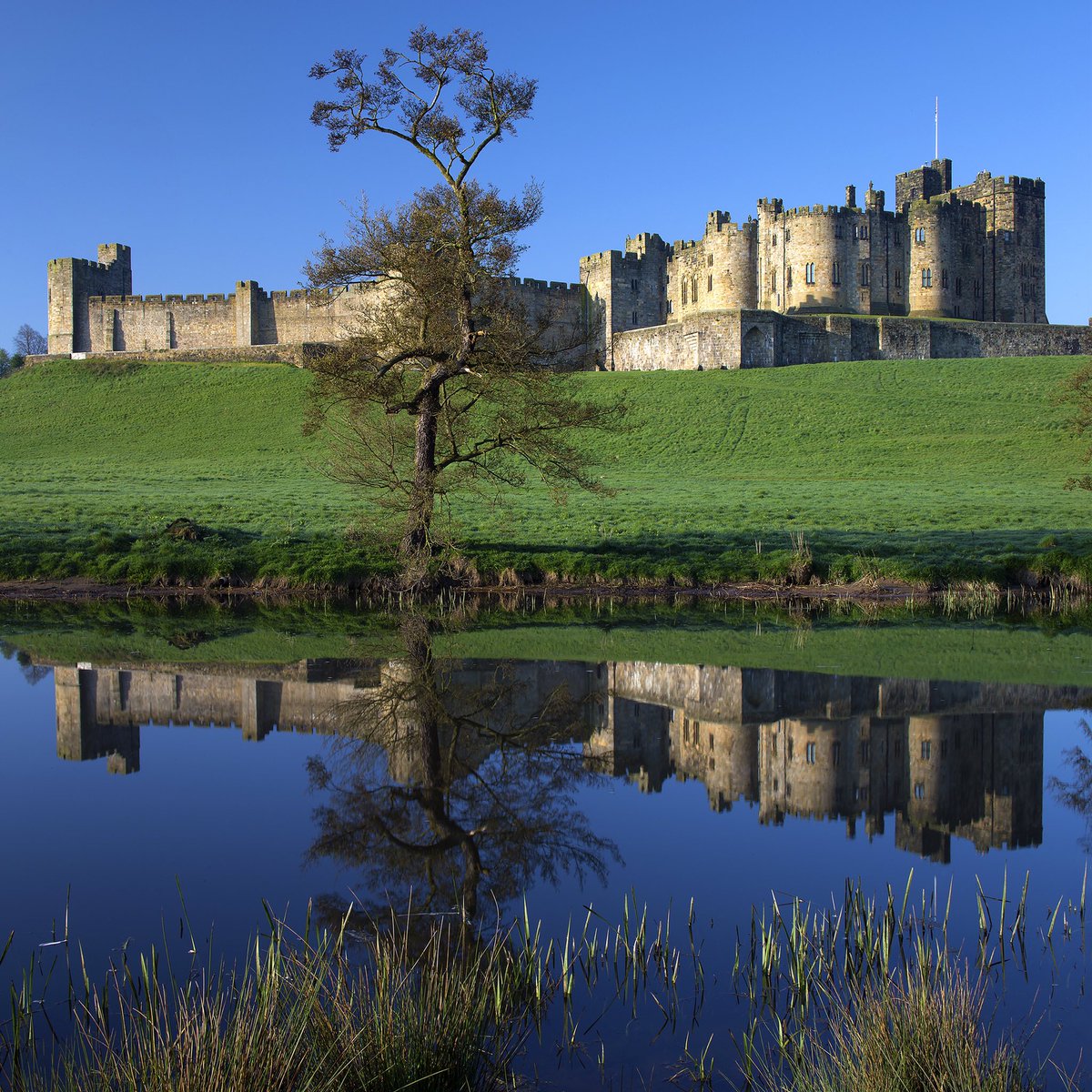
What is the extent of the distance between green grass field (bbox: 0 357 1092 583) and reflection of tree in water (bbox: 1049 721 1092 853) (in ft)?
30.2

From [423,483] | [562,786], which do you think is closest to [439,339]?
[423,483]

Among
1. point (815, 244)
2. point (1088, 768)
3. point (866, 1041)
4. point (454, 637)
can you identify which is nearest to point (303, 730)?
point (454, 637)

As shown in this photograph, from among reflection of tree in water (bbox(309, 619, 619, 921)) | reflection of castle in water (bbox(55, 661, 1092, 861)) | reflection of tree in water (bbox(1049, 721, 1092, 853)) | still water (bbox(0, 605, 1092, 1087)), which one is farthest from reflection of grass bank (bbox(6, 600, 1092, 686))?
reflection of tree in water (bbox(1049, 721, 1092, 853))

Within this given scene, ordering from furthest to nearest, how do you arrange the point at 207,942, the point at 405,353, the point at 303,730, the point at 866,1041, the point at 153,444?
the point at 153,444, the point at 405,353, the point at 303,730, the point at 207,942, the point at 866,1041

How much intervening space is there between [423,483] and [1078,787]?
10271mm

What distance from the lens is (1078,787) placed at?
809cm

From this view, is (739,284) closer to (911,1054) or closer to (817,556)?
(817,556)

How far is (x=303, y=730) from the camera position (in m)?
9.67

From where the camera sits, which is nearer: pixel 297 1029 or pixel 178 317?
pixel 297 1029

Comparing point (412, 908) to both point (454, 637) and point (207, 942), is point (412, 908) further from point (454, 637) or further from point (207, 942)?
point (454, 637)

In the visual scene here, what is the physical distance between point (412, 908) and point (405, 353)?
11.5m

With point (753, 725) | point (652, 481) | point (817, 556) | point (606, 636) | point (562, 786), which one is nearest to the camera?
point (562, 786)

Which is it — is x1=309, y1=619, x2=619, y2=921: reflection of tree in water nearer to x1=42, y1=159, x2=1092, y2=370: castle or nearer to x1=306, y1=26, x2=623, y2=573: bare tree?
x1=306, y1=26, x2=623, y2=573: bare tree

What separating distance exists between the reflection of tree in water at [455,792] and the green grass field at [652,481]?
321 inches
